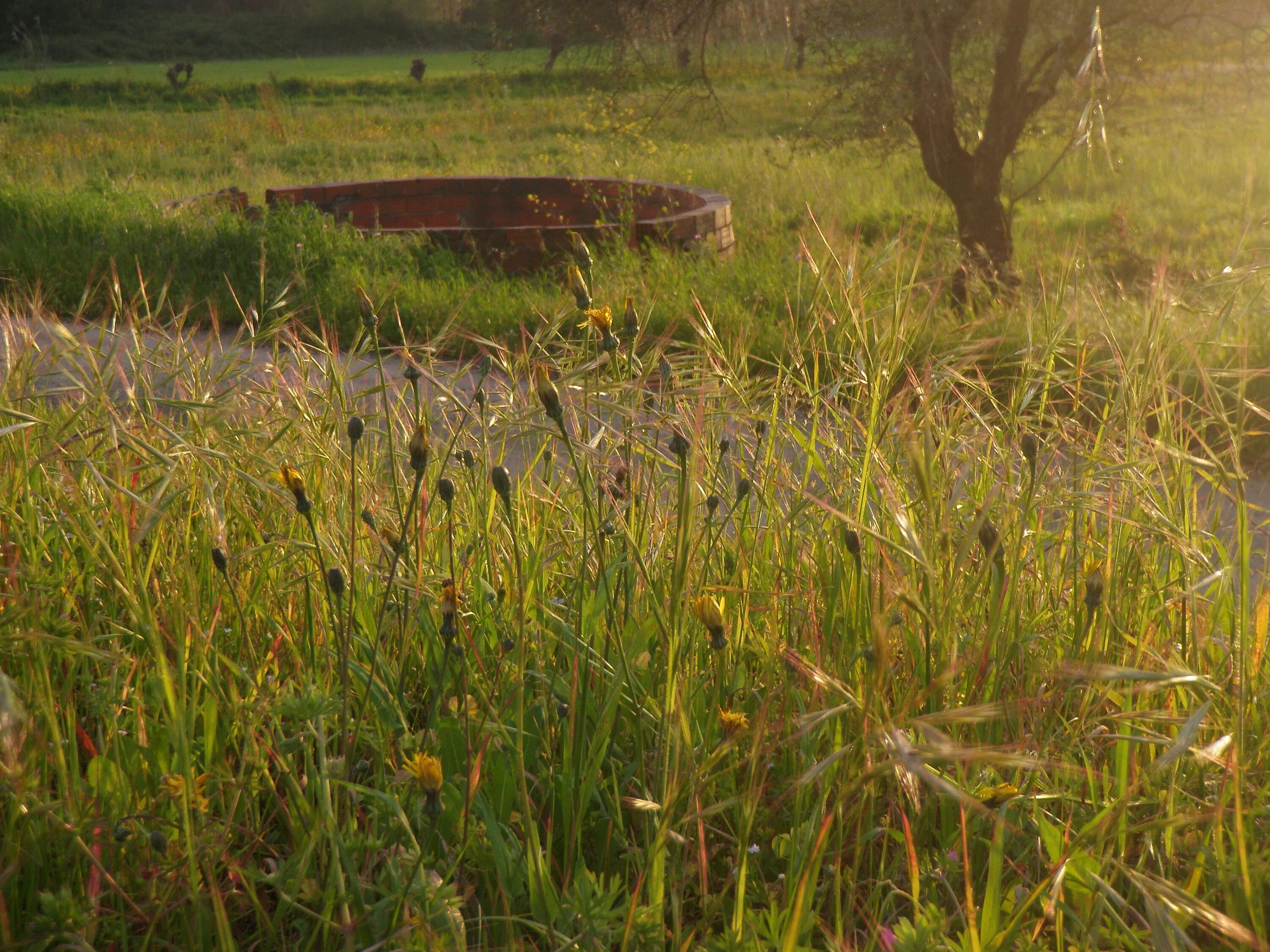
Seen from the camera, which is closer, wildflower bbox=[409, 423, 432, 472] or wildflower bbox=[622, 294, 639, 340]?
wildflower bbox=[409, 423, 432, 472]

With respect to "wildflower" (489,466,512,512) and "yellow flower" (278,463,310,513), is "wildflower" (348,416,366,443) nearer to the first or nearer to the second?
"yellow flower" (278,463,310,513)

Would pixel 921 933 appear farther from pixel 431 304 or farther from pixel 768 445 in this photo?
pixel 431 304

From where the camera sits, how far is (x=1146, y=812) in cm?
135

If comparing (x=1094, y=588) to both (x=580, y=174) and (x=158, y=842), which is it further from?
(x=580, y=174)

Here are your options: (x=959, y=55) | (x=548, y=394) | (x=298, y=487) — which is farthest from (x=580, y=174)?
(x=548, y=394)

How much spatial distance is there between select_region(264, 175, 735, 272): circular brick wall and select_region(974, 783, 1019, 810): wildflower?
5.81 meters

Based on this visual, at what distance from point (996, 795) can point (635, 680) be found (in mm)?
446

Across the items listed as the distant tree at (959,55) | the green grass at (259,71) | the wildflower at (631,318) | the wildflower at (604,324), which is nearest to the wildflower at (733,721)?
the wildflower at (604,324)

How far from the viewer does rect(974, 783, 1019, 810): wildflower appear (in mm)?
1061

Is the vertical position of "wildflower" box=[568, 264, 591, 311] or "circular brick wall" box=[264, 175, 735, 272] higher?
"wildflower" box=[568, 264, 591, 311]

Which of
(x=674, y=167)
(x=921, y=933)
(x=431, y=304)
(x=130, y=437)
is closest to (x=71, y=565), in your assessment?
(x=130, y=437)

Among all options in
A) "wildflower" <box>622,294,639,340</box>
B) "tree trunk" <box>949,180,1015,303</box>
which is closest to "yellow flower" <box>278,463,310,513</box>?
"wildflower" <box>622,294,639,340</box>

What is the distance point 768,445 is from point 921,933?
0.96 meters

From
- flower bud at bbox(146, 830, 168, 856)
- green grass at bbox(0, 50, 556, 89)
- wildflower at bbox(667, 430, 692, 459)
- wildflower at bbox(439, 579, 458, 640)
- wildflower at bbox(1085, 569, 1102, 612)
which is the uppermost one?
green grass at bbox(0, 50, 556, 89)
